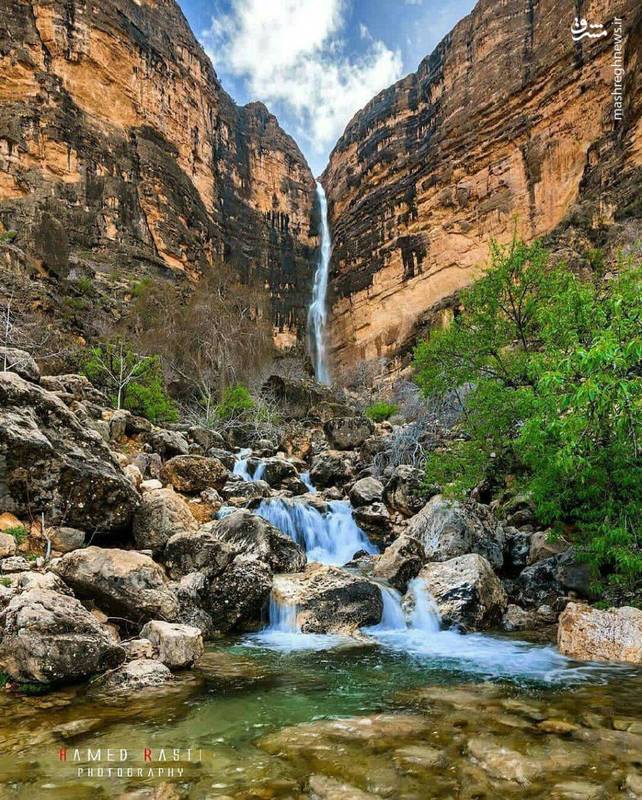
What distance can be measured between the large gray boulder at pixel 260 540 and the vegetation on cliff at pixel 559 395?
3.03 meters

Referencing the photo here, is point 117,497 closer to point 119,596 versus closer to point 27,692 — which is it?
point 119,596

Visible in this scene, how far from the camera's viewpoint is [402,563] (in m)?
8.10

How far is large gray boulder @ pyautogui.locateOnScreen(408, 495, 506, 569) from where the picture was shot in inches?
340

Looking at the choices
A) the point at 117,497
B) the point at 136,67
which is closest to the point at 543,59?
the point at 136,67

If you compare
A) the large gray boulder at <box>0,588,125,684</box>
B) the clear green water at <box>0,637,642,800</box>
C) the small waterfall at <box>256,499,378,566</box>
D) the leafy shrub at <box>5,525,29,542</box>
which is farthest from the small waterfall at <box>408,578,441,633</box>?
the leafy shrub at <box>5,525,29,542</box>

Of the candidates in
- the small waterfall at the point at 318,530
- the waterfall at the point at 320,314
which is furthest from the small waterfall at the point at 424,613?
the waterfall at the point at 320,314

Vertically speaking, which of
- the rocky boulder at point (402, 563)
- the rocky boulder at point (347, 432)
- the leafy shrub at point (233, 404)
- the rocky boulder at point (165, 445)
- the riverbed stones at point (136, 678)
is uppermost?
the leafy shrub at point (233, 404)

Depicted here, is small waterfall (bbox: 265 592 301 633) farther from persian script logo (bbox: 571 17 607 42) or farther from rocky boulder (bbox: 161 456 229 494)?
persian script logo (bbox: 571 17 607 42)

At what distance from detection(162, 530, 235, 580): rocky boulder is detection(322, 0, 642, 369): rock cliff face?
29.1 metres

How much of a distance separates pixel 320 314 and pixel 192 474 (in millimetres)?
41918

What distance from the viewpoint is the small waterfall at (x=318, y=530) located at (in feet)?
35.2

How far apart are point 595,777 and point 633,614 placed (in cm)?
344

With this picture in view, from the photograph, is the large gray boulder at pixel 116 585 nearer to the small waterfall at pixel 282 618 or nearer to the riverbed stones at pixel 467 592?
the small waterfall at pixel 282 618

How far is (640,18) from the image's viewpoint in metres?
27.0
